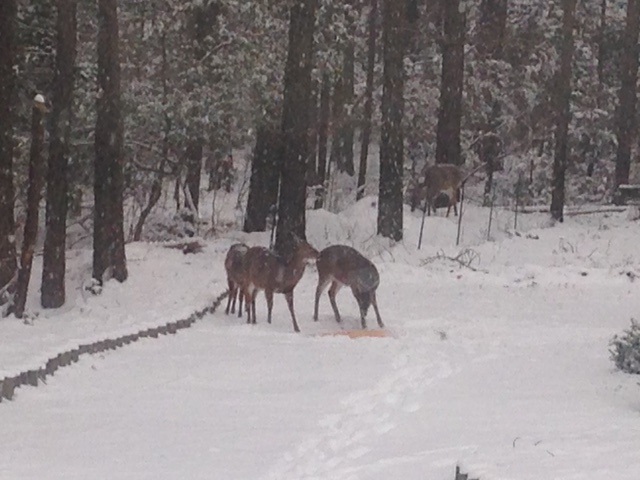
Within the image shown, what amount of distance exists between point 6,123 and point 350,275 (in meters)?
5.52

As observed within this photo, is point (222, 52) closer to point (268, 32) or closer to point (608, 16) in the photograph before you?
point (268, 32)

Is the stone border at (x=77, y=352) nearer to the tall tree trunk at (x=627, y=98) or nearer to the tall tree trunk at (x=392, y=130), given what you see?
the tall tree trunk at (x=392, y=130)

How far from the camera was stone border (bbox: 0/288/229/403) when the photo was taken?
30.1ft

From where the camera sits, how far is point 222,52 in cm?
2252

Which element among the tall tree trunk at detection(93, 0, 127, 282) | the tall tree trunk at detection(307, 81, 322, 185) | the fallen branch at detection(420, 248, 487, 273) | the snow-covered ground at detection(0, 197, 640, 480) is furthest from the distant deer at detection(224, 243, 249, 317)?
A: the tall tree trunk at detection(307, 81, 322, 185)

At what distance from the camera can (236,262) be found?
52.0 ft

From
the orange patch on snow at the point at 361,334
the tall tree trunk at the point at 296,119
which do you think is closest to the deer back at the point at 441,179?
the tall tree trunk at the point at 296,119

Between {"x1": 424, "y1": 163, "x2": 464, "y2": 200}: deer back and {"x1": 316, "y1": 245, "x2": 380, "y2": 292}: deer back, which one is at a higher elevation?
{"x1": 424, "y1": 163, "x2": 464, "y2": 200}: deer back

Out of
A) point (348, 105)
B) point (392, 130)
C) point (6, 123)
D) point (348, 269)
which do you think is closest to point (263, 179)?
point (392, 130)

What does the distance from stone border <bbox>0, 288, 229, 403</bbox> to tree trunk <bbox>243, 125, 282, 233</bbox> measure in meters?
8.65

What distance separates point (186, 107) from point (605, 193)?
17633 millimetres

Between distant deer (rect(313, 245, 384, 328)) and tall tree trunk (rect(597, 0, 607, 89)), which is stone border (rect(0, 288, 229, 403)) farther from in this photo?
tall tree trunk (rect(597, 0, 607, 89))

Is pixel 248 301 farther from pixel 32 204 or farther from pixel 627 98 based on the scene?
pixel 627 98

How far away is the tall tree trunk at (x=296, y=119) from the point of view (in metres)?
19.8
